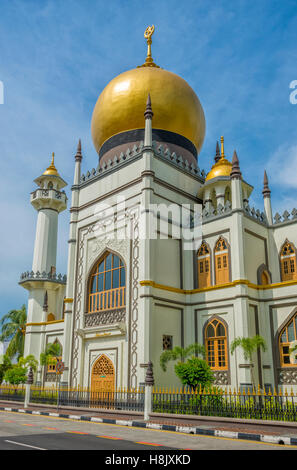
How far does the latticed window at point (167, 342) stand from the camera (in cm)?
1833

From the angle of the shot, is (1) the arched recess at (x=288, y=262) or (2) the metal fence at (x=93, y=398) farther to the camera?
(1) the arched recess at (x=288, y=262)

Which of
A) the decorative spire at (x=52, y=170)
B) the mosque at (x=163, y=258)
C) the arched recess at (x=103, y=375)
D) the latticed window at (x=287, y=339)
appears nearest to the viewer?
the latticed window at (x=287, y=339)

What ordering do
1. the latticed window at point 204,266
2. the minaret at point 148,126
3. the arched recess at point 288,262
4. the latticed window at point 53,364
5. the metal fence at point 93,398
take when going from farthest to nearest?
the latticed window at point 53,364 < the minaret at point 148,126 < the latticed window at point 204,266 < the arched recess at point 288,262 < the metal fence at point 93,398

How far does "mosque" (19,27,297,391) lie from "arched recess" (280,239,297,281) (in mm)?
49

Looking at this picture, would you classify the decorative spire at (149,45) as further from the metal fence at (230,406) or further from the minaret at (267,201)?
the metal fence at (230,406)

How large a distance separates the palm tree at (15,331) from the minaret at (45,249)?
7767mm

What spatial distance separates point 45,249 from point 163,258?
1309cm

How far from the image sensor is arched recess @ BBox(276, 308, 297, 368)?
17.1m

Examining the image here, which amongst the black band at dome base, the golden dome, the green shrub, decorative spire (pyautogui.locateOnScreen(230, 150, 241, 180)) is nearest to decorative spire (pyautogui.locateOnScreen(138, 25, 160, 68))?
the black band at dome base

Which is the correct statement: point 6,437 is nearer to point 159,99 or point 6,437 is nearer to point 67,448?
point 67,448

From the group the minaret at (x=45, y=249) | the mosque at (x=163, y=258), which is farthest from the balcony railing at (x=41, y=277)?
the mosque at (x=163, y=258)

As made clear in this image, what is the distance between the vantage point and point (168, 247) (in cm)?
1978

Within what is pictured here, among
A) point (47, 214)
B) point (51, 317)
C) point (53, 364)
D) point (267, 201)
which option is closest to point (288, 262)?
point (267, 201)

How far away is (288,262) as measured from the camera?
19.7 m
